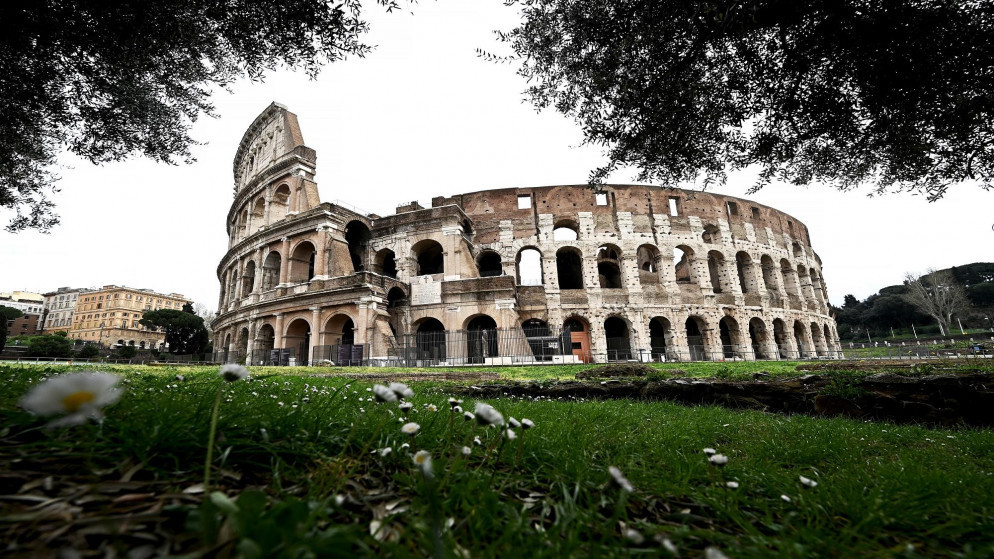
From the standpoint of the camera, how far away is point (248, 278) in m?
26.4

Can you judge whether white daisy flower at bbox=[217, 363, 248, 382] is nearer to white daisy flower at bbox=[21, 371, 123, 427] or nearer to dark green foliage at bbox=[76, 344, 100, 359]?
white daisy flower at bbox=[21, 371, 123, 427]

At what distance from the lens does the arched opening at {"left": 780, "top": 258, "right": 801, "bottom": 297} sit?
28.0 metres

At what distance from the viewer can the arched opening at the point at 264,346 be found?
21775mm

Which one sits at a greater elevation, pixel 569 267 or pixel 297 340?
pixel 569 267

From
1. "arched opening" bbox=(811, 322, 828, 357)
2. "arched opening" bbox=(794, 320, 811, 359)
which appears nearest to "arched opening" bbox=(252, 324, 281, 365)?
"arched opening" bbox=(794, 320, 811, 359)

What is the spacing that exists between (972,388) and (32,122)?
44.2 feet

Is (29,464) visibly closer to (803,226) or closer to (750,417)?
(750,417)

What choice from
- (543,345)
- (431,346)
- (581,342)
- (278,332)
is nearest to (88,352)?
(278,332)

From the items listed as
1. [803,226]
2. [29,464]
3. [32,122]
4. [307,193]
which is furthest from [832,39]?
[803,226]

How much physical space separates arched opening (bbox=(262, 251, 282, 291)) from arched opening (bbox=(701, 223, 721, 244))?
90.2ft

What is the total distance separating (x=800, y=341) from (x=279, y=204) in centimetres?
3677

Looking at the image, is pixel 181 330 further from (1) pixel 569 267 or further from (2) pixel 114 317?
(2) pixel 114 317

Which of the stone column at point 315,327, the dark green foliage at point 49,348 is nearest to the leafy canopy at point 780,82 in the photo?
the stone column at point 315,327

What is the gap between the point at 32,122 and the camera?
631 cm
